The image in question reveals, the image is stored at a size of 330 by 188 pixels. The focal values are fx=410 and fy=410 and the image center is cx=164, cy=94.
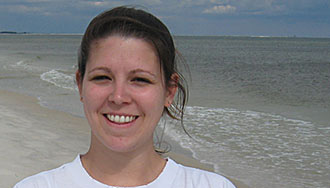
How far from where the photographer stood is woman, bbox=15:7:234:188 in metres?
1.72

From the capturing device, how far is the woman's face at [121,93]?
1.71 meters

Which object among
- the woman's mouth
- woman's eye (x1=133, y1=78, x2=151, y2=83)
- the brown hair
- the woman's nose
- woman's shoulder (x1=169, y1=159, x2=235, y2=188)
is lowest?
woman's shoulder (x1=169, y1=159, x2=235, y2=188)

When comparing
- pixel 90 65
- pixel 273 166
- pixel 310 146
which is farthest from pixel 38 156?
pixel 310 146

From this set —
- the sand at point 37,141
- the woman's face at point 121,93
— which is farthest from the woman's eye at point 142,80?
the sand at point 37,141

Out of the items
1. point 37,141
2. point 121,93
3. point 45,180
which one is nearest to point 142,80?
point 121,93

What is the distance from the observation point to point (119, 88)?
1701mm

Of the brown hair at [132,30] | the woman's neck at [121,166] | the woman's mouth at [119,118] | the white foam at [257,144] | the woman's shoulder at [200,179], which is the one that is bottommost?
the white foam at [257,144]

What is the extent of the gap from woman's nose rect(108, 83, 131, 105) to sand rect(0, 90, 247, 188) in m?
3.29

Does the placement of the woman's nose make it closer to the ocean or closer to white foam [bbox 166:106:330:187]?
the ocean

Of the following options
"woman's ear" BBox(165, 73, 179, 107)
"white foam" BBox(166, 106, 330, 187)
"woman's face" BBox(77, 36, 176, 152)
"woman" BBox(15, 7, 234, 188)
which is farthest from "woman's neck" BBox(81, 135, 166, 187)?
"white foam" BBox(166, 106, 330, 187)

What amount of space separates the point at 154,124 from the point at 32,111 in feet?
28.4

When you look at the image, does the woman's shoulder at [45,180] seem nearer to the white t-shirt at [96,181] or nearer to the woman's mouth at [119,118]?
the white t-shirt at [96,181]

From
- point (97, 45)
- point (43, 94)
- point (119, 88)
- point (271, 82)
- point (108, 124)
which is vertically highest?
point (97, 45)

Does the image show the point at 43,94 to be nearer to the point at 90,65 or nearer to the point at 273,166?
the point at 273,166
